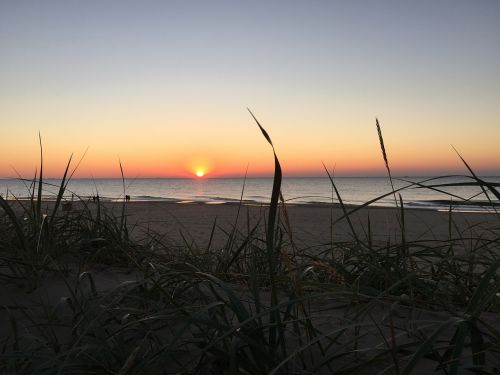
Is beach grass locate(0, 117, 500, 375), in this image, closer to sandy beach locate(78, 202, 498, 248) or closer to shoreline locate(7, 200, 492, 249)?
shoreline locate(7, 200, 492, 249)

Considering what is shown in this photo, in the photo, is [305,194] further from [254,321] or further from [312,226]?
[254,321]

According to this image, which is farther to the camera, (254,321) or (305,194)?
(305,194)

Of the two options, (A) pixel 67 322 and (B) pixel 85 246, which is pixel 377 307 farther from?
(B) pixel 85 246

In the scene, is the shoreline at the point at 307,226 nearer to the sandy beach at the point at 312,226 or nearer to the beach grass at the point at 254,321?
the sandy beach at the point at 312,226

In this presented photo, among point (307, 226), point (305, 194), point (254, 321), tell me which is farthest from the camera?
point (305, 194)

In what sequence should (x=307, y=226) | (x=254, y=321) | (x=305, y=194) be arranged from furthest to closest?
(x=305, y=194) → (x=307, y=226) → (x=254, y=321)

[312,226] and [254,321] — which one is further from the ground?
[254,321]

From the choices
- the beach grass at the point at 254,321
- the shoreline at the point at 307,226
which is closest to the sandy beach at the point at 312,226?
the shoreline at the point at 307,226

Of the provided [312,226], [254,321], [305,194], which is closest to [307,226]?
[312,226]

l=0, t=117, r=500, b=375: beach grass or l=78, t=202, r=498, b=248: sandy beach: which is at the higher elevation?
l=0, t=117, r=500, b=375: beach grass

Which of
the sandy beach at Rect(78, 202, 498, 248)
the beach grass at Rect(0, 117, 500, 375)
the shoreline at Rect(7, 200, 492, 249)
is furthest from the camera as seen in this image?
the sandy beach at Rect(78, 202, 498, 248)

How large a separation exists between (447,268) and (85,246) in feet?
6.56

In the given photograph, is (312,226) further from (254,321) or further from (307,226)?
(254,321)

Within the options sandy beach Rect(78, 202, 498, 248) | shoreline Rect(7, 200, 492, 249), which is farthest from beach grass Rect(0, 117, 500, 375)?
sandy beach Rect(78, 202, 498, 248)
